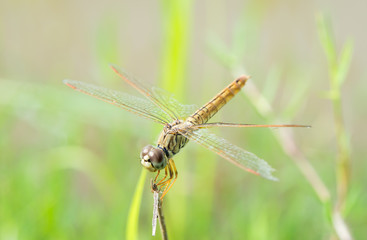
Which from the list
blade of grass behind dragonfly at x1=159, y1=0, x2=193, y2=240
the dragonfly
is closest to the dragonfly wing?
the dragonfly

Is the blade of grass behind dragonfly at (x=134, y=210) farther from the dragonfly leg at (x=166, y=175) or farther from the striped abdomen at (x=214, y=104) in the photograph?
the striped abdomen at (x=214, y=104)

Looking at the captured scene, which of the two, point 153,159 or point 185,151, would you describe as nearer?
point 153,159

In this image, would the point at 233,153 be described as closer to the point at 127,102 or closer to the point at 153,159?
the point at 153,159

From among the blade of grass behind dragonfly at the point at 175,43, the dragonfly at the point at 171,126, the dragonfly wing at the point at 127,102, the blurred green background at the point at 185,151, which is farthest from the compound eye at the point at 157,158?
the blade of grass behind dragonfly at the point at 175,43

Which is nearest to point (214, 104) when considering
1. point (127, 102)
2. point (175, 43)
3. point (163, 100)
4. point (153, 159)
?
point (163, 100)

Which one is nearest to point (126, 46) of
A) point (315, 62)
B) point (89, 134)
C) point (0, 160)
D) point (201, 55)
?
point (201, 55)

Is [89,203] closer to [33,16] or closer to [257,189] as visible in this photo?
[257,189]

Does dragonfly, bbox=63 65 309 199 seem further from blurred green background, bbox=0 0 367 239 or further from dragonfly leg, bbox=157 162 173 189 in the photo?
blurred green background, bbox=0 0 367 239

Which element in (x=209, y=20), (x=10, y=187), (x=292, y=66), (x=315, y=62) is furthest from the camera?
(x=209, y=20)

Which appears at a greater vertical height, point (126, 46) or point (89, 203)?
point (126, 46)
